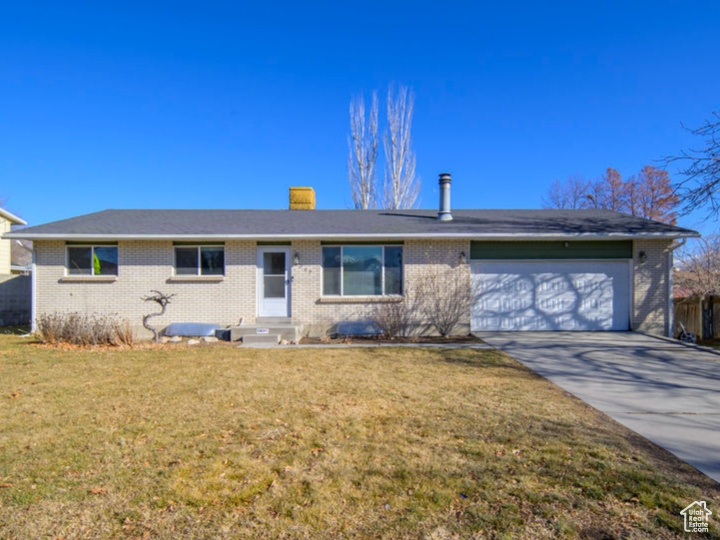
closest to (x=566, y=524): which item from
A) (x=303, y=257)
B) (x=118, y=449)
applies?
(x=118, y=449)

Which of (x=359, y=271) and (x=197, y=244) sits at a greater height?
(x=197, y=244)

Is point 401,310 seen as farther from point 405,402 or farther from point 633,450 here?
point 633,450

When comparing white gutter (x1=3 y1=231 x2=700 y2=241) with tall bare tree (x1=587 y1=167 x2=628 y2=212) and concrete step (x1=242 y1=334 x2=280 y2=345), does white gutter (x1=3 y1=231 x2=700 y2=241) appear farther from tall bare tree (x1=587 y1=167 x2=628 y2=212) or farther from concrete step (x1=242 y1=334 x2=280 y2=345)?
tall bare tree (x1=587 y1=167 x2=628 y2=212)

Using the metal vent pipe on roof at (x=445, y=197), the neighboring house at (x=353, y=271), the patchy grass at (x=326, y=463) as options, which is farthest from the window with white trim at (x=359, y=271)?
the patchy grass at (x=326, y=463)

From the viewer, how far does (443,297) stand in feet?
37.5

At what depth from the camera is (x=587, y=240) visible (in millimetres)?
11453

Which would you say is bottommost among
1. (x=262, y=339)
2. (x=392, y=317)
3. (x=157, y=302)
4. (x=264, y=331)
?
(x=262, y=339)

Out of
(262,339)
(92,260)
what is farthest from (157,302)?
(262,339)

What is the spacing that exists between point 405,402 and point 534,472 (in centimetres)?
206

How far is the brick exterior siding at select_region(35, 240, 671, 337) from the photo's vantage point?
11.3 meters

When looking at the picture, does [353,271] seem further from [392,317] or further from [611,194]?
[611,194]

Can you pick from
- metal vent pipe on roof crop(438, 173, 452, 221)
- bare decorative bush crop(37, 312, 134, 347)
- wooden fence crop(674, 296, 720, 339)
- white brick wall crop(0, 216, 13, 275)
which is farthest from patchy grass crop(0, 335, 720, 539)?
white brick wall crop(0, 216, 13, 275)

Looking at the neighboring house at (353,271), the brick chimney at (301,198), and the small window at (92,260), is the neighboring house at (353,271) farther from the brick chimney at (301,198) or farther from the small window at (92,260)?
the brick chimney at (301,198)

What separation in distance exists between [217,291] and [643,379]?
9648 mm
